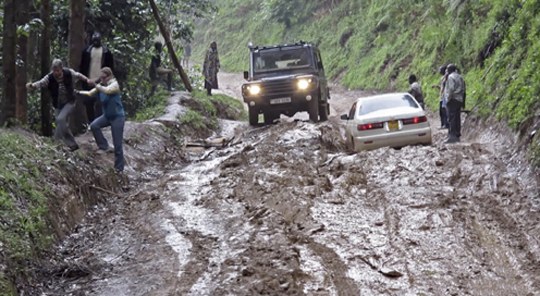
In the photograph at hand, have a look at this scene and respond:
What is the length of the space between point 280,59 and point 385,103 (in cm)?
560

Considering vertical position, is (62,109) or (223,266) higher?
(62,109)

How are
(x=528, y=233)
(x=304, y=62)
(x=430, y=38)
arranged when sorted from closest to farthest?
1. (x=528, y=233)
2. (x=304, y=62)
3. (x=430, y=38)

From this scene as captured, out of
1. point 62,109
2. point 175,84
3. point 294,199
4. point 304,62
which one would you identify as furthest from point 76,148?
point 175,84

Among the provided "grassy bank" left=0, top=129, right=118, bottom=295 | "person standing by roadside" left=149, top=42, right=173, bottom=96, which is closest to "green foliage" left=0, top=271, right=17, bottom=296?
"grassy bank" left=0, top=129, right=118, bottom=295

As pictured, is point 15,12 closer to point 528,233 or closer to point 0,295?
point 0,295

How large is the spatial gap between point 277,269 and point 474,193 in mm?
3740

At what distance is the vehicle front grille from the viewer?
18.6m

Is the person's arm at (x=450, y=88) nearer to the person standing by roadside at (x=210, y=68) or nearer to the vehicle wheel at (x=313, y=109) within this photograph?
the vehicle wheel at (x=313, y=109)

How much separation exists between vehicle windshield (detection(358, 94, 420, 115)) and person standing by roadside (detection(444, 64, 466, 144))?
85 centimetres

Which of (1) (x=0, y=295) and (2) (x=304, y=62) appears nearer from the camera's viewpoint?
(1) (x=0, y=295)

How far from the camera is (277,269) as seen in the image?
671 centimetres

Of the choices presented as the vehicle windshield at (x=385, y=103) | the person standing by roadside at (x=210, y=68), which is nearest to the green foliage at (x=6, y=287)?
the vehicle windshield at (x=385, y=103)

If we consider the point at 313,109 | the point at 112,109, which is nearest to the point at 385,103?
the point at 313,109

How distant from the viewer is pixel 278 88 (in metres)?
18.7
